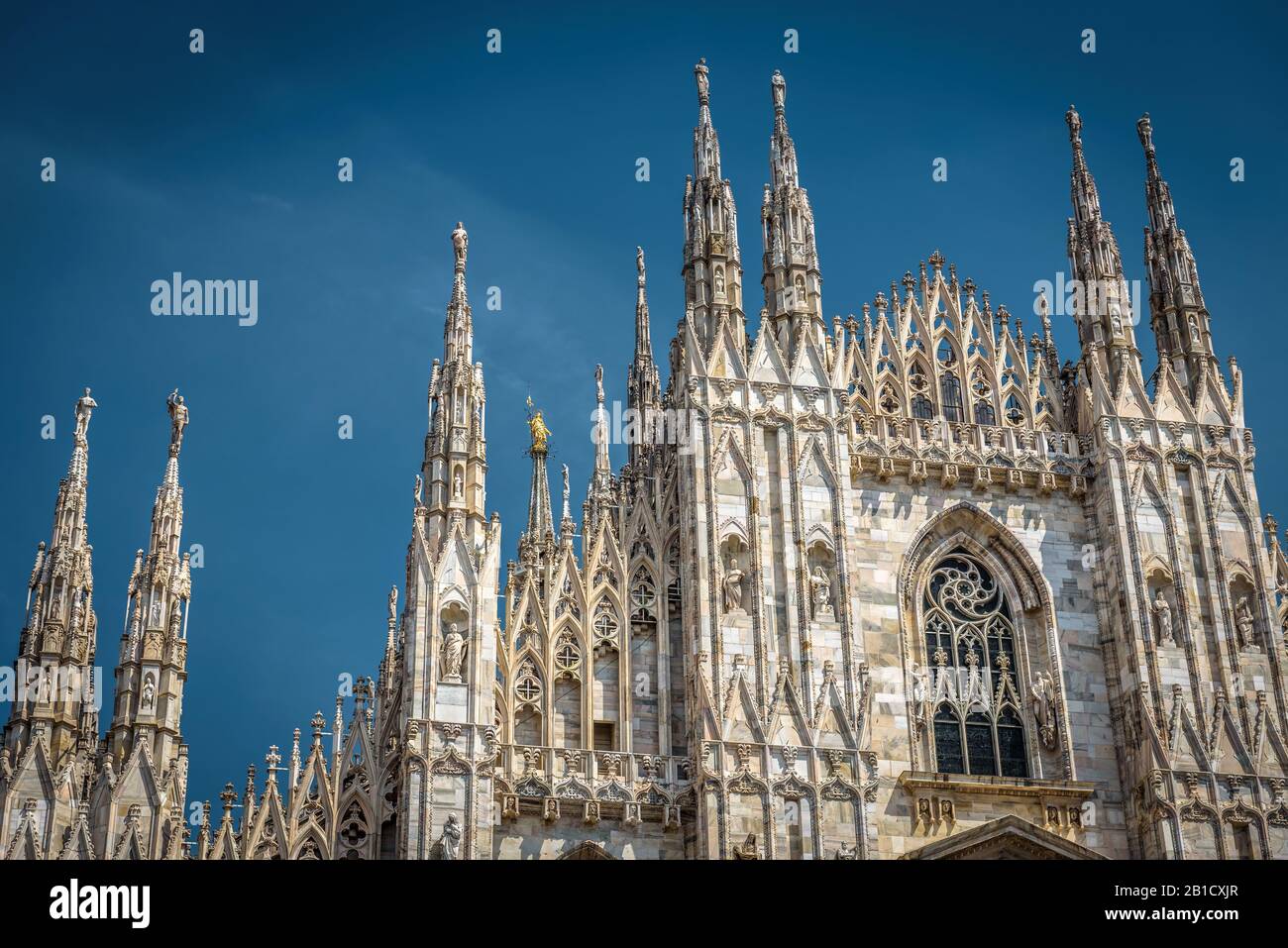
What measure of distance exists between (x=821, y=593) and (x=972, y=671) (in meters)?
3.08

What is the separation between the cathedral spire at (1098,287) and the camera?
114ft

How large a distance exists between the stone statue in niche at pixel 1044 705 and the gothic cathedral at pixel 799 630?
6cm

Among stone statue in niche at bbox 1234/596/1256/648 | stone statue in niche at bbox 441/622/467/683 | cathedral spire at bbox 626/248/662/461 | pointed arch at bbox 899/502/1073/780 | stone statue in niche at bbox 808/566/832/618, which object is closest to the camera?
stone statue in niche at bbox 441/622/467/683

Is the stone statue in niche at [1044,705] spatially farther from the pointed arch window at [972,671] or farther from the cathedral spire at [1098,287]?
the cathedral spire at [1098,287]

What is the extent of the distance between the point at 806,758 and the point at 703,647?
92.3 inches

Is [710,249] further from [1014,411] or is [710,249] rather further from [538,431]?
[538,431]

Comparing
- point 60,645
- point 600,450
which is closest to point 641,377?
point 600,450

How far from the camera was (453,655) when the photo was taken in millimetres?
29234

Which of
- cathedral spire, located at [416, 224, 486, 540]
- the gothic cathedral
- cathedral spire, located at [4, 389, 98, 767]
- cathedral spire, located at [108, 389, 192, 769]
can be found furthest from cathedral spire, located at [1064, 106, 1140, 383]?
cathedral spire, located at [4, 389, 98, 767]

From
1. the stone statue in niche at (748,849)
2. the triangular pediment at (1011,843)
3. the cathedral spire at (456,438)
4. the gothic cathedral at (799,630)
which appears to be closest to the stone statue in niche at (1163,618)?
the gothic cathedral at (799,630)

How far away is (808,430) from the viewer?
32.4 meters

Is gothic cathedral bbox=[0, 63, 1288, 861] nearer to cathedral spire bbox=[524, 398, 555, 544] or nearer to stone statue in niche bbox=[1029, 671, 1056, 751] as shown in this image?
stone statue in niche bbox=[1029, 671, 1056, 751]

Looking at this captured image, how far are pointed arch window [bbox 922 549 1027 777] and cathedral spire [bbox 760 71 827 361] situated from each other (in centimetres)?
474

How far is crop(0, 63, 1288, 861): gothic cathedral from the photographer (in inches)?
1145
